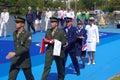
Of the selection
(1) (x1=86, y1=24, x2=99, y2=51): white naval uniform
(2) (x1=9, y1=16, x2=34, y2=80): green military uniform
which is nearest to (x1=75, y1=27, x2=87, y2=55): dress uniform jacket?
(1) (x1=86, y1=24, x2=99, y2=51): white naval uniform

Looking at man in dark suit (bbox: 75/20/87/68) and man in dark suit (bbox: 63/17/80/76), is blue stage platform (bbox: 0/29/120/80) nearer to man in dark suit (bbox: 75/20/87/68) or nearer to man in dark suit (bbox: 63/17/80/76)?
man in dark suit (bbox: 63/17/80/76)

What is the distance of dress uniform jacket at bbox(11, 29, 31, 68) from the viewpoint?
7.79 m

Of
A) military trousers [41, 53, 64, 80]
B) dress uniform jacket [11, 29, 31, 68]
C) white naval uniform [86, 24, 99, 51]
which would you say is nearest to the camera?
dress uniform jacket [11, 29, 31, 68]

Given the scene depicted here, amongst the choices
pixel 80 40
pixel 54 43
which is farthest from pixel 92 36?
pixel 54 43

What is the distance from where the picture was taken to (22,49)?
7781 mm

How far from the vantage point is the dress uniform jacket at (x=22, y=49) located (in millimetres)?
7785

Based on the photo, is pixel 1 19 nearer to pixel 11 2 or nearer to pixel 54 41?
pixel 54 41

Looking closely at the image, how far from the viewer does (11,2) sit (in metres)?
63.4

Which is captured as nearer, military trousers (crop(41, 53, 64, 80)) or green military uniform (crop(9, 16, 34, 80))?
green military uniform (crop(9, 16, 34, 80))

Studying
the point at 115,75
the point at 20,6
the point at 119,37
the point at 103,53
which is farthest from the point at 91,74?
the point at 20,6

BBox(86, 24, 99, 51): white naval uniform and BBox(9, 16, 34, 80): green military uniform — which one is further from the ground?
BBox(9, 16, 34, 80): green military uniform

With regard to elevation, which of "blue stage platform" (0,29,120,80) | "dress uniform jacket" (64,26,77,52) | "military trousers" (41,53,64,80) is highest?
"dress uniform jacket" (64,26,77,52)

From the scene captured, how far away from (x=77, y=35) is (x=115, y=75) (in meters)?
1.84

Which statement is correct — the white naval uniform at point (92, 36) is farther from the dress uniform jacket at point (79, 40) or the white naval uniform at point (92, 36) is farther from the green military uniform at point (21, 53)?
the green military uniform at point (21, 53)
